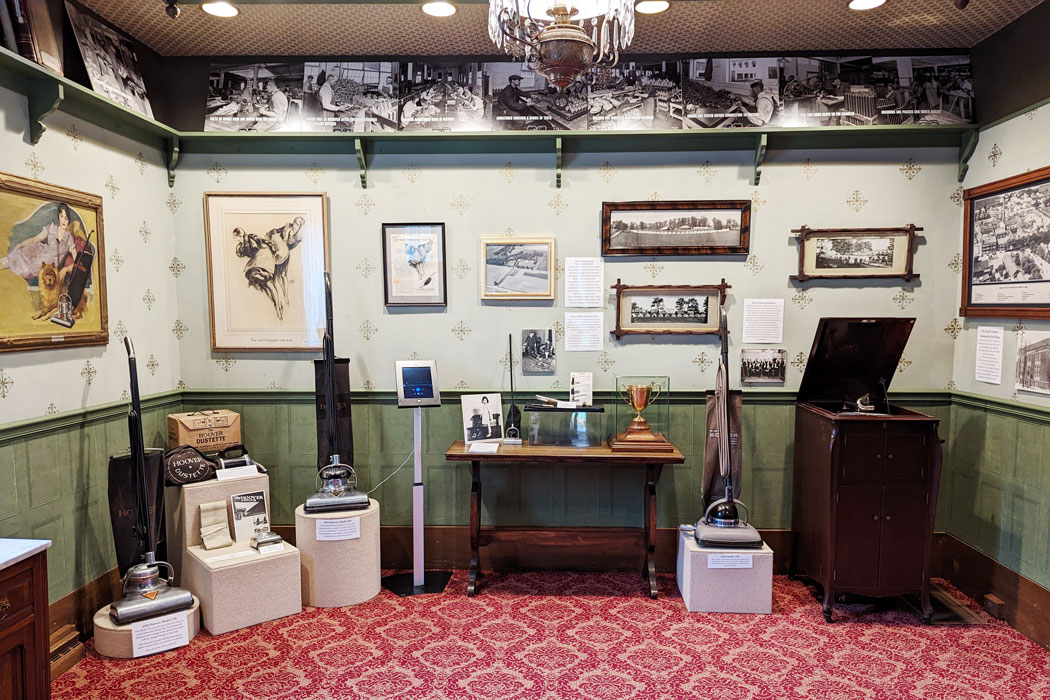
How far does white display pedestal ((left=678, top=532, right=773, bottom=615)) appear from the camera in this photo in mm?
3531

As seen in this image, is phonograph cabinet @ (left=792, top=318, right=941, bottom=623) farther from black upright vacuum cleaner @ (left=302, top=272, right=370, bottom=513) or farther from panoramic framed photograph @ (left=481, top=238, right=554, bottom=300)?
black upright vacuum cleaner @ (left=302, top=272, right=370, bottom=513)

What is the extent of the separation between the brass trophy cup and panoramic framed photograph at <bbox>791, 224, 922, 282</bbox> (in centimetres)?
125

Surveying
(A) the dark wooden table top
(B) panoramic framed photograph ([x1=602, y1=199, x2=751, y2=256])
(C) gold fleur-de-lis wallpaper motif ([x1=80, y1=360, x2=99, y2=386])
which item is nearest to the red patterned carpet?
(A) the dark wooden table top

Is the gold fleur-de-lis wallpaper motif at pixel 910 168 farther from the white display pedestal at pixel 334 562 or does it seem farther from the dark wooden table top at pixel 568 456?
the white display pedestal at pixel 334 562

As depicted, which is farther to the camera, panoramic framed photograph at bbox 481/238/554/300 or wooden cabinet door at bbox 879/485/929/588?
panoramic framed photograph at bbox 481/238/554/300

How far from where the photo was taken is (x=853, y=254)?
4.02 meters

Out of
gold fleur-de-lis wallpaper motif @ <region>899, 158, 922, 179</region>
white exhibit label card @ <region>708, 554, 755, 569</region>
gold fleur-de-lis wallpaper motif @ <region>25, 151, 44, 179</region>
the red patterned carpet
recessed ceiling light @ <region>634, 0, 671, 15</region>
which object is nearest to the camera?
the red patterned carpet

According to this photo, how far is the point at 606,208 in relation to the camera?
406 centimetres

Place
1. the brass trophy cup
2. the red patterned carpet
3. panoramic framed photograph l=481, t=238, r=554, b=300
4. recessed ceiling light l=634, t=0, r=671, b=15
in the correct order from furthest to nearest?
panoramic framed photograph l=481, t=238, r=554, b=300 → the brass trophy cup → recessed ceiling light l=634, t=0, r=671, b=15 → the red patterned carpet

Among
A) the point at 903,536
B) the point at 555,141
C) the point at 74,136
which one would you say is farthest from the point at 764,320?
the point at 74,136

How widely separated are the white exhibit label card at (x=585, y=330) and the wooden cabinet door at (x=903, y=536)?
1839 mm

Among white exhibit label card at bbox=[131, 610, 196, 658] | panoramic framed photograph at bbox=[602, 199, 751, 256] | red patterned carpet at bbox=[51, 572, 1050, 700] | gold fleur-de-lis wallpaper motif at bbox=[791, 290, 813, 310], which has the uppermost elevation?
panoramic framed photograph at bbox=[602, 199, 751, 256]

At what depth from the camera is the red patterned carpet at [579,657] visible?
112 inches

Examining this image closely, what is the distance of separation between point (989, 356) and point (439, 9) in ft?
12.2
